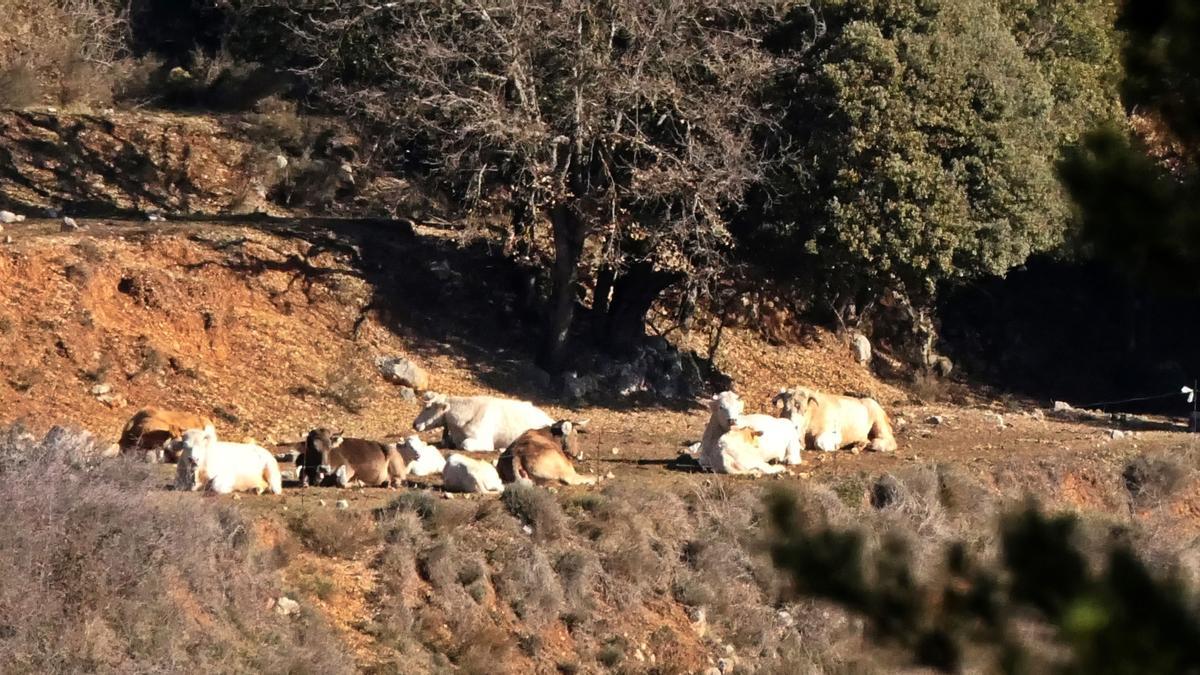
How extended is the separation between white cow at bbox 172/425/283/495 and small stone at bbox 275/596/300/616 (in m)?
1.64

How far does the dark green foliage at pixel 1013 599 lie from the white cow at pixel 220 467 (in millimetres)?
10393

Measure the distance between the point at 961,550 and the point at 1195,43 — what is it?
205 cm

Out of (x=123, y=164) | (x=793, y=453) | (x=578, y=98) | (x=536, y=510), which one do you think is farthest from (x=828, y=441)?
(x=123, y=164)

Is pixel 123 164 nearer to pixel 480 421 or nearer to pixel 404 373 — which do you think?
pixel 404 373

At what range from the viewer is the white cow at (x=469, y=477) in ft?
→ 58.9

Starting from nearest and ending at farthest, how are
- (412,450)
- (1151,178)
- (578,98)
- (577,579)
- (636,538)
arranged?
(1151,178)
(577,579)
(636,538)
(412,450)
(578,98)

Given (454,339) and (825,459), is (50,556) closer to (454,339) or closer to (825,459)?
(825,459)

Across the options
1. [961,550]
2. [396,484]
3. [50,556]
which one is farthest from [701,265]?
[961,550]

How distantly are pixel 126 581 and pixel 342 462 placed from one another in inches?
157

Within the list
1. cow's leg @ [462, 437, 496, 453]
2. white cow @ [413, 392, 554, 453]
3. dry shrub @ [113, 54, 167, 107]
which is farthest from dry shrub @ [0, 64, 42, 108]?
cow's leg @ [462, 437, 496, 453]

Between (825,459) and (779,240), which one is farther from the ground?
(779,240)

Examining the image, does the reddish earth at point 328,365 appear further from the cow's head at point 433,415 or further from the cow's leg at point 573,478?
the cow's head at point 433,415

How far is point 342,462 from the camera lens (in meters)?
17.4

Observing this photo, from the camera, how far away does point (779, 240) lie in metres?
25.6
